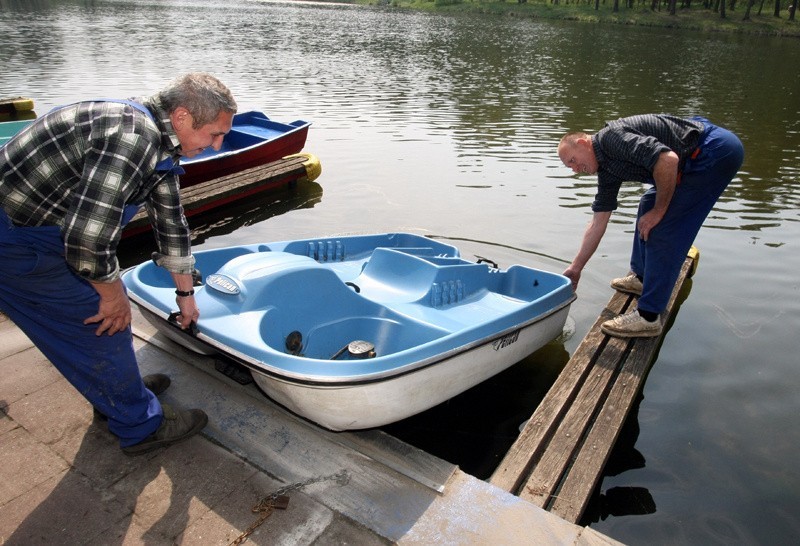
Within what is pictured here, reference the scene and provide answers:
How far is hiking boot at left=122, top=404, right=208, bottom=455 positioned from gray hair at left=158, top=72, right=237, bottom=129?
1716 mm

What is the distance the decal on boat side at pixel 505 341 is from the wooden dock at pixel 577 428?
0.45 m

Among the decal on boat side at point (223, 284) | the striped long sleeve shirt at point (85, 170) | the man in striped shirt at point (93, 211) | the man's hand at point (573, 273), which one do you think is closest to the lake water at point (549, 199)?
the man's hand at point (573, 273)

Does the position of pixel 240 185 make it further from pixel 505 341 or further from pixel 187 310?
pixel 505 341

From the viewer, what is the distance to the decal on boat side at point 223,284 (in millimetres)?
3924

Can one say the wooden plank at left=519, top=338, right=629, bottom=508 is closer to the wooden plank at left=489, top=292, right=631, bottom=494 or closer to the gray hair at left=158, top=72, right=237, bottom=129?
the wooden plank at left=489, top=292, right=631, bottom=494

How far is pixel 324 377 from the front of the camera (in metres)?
3.26

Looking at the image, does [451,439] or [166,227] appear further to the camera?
[451,439]

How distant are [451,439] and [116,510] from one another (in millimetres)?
2347

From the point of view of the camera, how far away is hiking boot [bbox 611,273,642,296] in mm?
5781

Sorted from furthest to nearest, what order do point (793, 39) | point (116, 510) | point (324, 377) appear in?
point (793, 39) < point (324, 377) < point (116, 510)

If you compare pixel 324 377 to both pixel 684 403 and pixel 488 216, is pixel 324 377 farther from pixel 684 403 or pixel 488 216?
pixel 488 216

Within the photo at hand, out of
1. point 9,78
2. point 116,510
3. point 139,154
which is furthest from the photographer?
point 9,78

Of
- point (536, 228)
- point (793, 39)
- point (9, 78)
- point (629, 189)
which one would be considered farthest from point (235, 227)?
point (793, 39)

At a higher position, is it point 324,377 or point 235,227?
point 324,377
